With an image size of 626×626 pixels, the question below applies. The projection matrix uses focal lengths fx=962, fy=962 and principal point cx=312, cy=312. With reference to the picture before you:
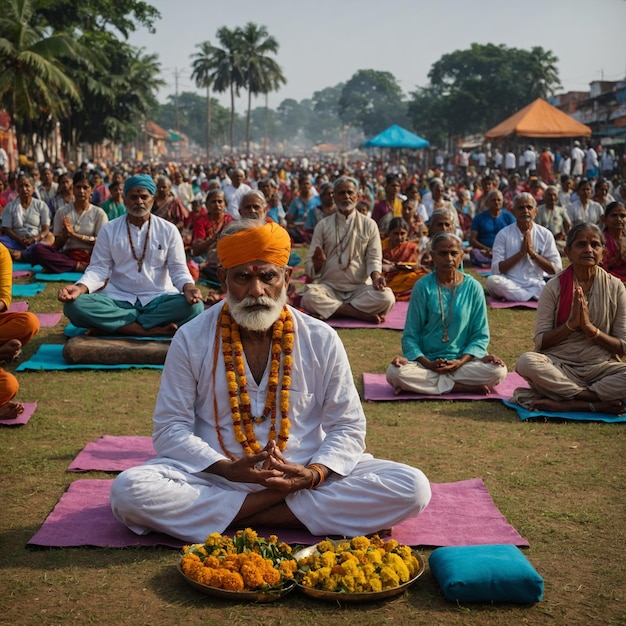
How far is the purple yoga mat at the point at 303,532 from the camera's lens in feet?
13.6

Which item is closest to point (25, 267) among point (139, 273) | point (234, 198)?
point (234, 198)

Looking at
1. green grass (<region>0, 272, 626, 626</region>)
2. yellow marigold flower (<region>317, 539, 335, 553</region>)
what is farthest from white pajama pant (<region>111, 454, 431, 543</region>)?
yellow marigold flower (<region>317, 539, 335, 553</region>)

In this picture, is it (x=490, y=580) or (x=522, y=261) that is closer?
(x=490, y=580)

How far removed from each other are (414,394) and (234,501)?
9.82 ft

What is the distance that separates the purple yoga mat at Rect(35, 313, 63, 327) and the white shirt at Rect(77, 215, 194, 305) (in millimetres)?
1273

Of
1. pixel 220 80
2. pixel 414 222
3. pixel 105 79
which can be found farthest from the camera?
pixel 220 80

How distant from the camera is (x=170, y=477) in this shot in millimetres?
4172

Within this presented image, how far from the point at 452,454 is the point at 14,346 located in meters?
3.37

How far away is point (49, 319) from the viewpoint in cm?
944

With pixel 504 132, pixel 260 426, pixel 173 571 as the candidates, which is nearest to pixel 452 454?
pixel 260 426

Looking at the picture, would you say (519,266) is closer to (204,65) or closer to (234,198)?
(234,198)

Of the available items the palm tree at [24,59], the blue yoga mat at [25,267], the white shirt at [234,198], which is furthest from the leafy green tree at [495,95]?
the blue yoga mat at [25,267]

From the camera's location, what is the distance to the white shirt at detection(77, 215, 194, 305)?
8.08m

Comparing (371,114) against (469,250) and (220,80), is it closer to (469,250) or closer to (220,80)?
(220,80)
